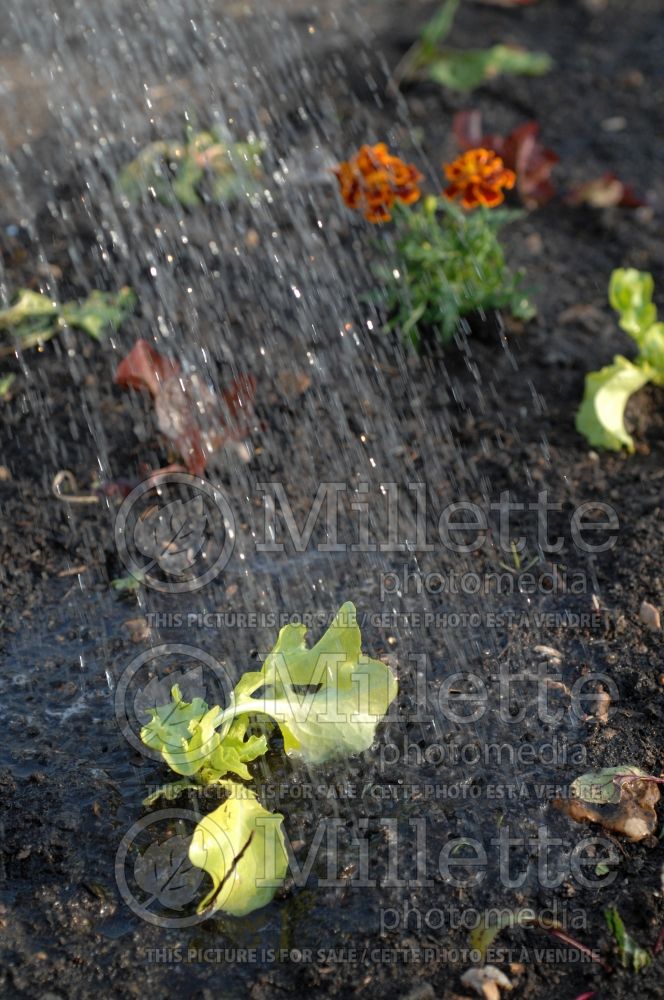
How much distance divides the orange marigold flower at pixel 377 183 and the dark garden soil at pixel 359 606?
0.36m

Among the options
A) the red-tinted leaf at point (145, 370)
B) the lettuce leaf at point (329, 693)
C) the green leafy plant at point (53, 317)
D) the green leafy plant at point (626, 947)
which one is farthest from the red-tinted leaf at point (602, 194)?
the green leafy plant at point (626, 947)

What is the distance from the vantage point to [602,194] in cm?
391

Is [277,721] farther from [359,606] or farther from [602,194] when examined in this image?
[602,194]

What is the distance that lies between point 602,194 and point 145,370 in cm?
200

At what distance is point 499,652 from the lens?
232cm

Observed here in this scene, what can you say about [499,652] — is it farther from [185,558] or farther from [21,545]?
[21,545]

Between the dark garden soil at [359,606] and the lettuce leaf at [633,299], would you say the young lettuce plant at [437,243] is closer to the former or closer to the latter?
the dark garden soil at [359,606]

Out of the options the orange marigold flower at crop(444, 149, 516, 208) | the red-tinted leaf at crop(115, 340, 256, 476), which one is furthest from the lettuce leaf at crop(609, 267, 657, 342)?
the red-tinted leaf at crop(115, 340, 256, 476)

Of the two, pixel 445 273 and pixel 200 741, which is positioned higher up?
pixel 445 273

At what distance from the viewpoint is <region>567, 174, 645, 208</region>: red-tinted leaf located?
12.8ft

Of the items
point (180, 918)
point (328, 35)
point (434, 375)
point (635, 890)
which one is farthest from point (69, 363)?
point (328, 35)

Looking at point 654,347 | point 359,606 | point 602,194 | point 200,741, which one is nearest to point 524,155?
point 602,194

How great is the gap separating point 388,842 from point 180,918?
389mm

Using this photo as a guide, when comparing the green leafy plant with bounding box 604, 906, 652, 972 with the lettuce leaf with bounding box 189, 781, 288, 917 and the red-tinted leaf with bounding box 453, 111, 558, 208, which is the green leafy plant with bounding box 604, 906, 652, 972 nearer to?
the lettuce leaf with bounding box 189, 781, 288, 917
